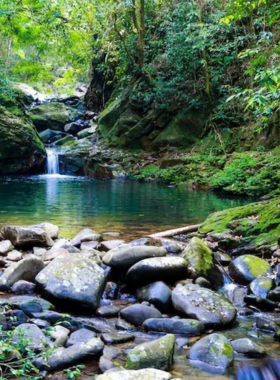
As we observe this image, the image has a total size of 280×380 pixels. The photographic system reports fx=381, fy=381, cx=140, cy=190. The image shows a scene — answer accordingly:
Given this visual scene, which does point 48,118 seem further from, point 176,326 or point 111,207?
point 176,326

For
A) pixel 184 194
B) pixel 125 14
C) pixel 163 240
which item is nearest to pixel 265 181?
pixel 184 194

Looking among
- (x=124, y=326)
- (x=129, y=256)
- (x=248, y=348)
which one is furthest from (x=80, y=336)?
(x=129, y=256)

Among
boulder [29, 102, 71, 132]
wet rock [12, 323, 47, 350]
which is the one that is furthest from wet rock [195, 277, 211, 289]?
boulder [29, 102, 71, 132]

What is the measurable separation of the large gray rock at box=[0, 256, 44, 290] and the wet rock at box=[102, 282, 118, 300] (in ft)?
2.59

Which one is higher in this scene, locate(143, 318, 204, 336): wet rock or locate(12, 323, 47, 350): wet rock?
locate(12, 323, 47, 350): wet rock

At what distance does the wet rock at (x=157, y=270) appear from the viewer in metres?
4.39

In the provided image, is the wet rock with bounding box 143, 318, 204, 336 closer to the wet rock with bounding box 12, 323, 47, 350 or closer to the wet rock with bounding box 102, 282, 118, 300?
the wet rock with bounding box 102, 282, 118, 300

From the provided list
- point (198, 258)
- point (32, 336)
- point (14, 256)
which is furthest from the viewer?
point (14, 256)

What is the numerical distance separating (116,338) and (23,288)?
134 cm

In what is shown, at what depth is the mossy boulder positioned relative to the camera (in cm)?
1925

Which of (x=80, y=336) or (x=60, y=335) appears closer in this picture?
(x=60, y=335)

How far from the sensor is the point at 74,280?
388 cm

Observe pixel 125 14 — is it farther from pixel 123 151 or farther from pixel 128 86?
pixel 123 151

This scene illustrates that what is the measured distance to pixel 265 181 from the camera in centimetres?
1283
